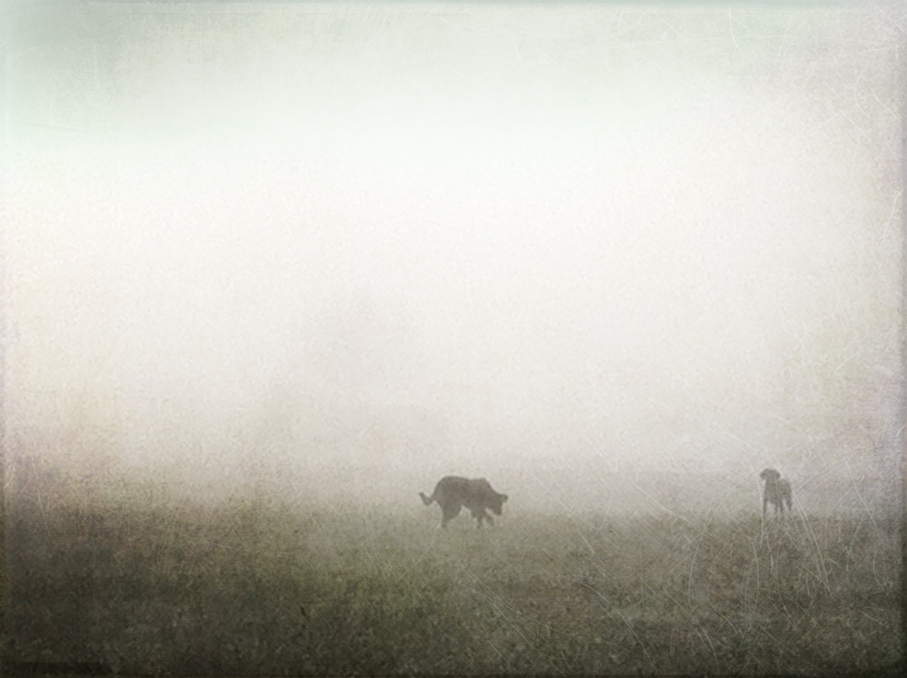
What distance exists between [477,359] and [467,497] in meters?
0.30

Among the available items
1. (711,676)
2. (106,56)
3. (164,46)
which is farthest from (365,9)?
(711,676)

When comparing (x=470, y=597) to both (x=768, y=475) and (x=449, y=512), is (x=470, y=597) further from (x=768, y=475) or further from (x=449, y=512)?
(x=768, y=475)

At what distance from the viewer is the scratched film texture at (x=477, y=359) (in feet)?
5.32

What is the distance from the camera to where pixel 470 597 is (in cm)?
163

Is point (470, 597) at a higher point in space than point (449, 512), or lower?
lower

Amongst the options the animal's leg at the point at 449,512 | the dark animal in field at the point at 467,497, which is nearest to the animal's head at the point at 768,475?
the dark animal in field at the point at 467,497

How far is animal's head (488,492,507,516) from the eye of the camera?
1.62 m

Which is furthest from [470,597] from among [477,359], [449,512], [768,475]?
[768,475]

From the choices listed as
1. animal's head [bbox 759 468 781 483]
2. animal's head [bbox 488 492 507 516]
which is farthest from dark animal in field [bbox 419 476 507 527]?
animal's head [bbox 759 468 781 483]

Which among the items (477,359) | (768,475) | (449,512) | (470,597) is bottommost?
(470,597)

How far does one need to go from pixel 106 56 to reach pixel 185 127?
9.7 inches

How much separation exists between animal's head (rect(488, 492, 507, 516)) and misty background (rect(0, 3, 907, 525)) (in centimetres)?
3

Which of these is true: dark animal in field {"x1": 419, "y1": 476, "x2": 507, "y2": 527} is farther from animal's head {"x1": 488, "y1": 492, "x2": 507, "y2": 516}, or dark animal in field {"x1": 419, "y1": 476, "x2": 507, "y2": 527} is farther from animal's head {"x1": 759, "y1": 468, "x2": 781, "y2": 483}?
animal's head {"x1": 759, "y1": 468, "x2": 781, "y2": 483}

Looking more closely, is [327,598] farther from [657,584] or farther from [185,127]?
[185,127]
